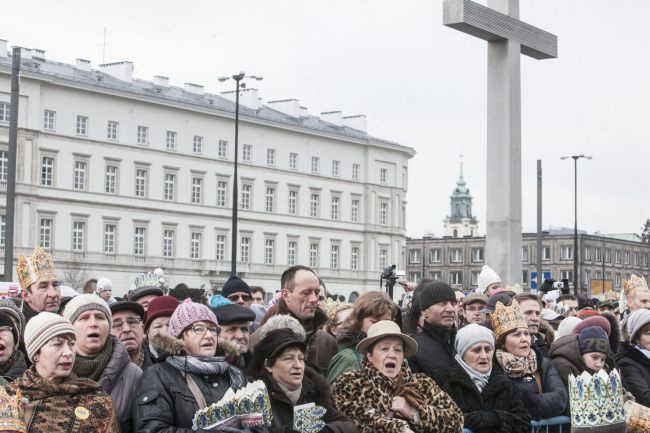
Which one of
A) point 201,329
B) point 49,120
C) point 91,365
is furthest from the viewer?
point 49,120

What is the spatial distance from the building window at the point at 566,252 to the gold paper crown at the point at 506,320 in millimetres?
106752

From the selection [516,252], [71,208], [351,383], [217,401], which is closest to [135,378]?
[217,401]

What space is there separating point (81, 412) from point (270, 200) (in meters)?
83.4

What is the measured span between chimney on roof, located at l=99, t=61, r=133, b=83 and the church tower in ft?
326

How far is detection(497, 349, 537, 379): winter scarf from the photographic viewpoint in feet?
29.1

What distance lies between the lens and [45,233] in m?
73.5

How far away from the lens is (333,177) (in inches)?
3679

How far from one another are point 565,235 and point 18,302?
357 ft

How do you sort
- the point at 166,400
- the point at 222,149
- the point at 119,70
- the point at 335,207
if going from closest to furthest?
the point at 166,400
the point at 119,70
the point at 222,149
the point at 335,207

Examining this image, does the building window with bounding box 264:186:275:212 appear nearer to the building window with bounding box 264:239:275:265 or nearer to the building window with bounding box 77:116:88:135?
the building window with bounding box 264:239:275:265

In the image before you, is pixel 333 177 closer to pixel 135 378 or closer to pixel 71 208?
pixel 71 208

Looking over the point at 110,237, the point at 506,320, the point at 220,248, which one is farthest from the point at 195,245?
the point at 506,320

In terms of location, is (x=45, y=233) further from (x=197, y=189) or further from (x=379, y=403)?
(x=379, y=403)

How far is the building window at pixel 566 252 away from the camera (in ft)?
375
